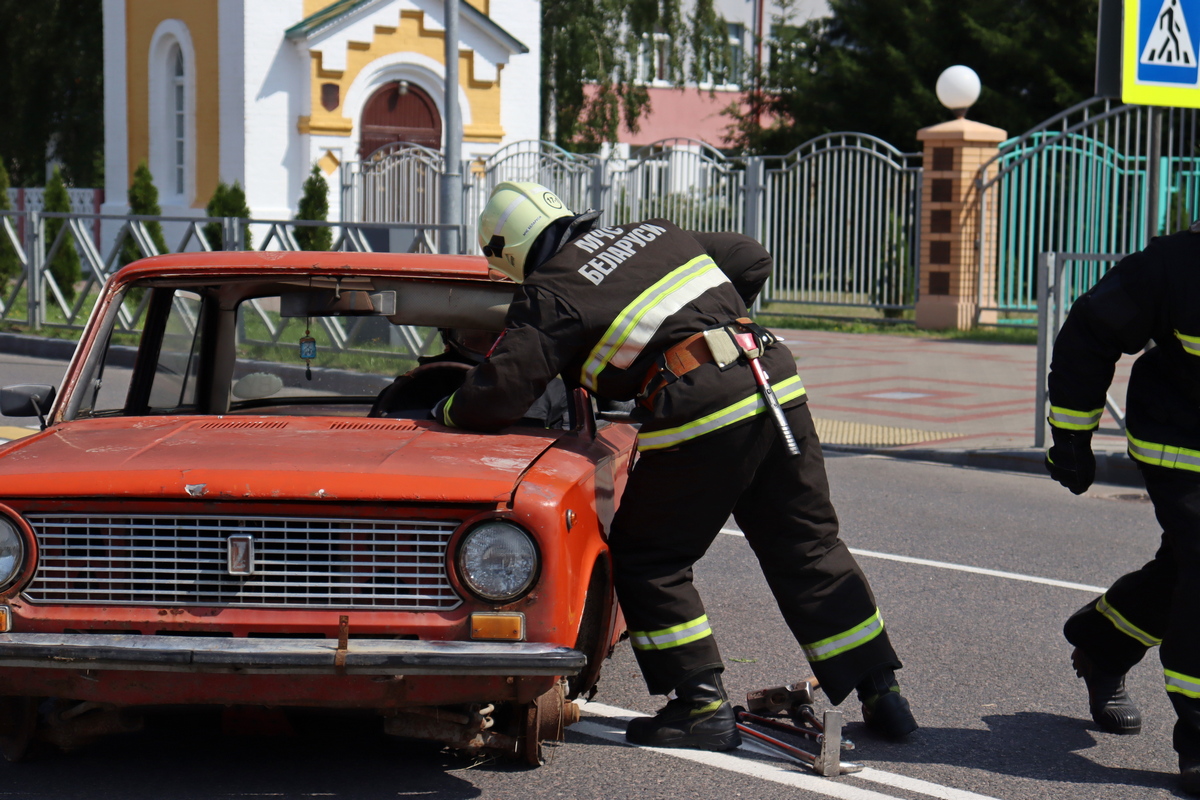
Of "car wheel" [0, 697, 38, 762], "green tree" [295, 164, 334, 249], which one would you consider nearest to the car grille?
"car wheel" [0, 697, 38, 762]

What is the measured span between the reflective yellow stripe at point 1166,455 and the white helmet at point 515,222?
1703 millimetres

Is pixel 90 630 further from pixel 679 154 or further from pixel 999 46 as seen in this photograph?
pixel 999 46

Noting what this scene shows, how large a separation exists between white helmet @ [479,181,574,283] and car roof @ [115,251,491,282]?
0.50 meters

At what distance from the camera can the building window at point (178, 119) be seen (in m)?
26.8

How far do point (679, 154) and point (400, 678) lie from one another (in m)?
19.0

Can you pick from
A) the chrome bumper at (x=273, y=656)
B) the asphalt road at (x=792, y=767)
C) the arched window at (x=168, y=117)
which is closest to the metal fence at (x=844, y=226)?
the arched window at (x=168, y=117)

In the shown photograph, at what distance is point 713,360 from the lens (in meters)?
4.00

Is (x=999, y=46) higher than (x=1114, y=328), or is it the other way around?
(x=999, y=46)

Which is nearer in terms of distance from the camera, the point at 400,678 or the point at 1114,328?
the point at 400,678

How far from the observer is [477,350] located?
495 centimetres

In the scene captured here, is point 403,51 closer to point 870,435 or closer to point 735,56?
point 870,435

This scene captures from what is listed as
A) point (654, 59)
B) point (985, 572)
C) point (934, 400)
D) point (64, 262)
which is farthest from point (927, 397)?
point (654, 59)

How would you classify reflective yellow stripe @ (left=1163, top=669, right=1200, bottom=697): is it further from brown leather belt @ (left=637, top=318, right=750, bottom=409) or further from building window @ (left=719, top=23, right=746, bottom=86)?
building window @ (left=719, top=23, right=746, bottom=86)

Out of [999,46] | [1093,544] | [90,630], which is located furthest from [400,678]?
[999,46]
